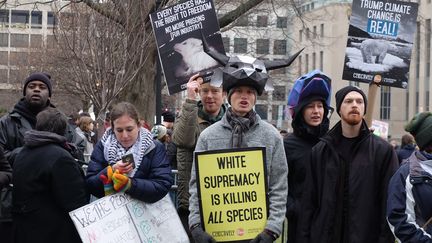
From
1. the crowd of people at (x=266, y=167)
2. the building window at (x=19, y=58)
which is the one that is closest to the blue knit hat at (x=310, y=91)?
the crowd of people at (x=266, y=167)

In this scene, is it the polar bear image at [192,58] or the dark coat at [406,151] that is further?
the dark coat at [406,151]

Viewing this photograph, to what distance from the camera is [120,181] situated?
5426 millimetres

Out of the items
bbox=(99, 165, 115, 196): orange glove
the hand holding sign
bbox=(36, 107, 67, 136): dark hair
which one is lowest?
bbox=(99, 165, 115, 196): orange glove

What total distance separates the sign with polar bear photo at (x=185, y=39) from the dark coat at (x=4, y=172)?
1795mm

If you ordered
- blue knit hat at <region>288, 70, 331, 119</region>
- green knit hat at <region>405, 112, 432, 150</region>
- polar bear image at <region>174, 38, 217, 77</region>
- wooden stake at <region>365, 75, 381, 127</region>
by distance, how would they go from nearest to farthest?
green knit hat at <region>405, 112, 432, 150</region>, blue knit hat at <region>288, 70, 331, 119</region>, wooden stake at <region>365, 75, 381, 127</region>, polar bear image at <region>174, 38, 217, 77</region>

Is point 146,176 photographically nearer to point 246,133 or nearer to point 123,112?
point 123,112

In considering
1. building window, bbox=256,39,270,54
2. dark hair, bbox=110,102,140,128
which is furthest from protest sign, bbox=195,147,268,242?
building window, bbox=256,39,270,54

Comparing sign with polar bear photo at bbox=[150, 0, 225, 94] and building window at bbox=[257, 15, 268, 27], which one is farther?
building window at bbox=[257, 15, 268, 27]

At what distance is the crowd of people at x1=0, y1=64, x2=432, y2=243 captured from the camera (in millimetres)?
5332

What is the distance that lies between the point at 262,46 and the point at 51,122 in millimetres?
23973

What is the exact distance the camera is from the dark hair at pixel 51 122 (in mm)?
5695

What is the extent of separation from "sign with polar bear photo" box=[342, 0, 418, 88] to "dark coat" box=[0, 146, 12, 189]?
3825 millimetres

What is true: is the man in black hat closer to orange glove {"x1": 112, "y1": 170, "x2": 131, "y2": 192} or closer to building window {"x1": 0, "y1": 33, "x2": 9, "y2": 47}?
orange glove {"x1": 112, "y1": 170, "x2": 131, "y2": 192}

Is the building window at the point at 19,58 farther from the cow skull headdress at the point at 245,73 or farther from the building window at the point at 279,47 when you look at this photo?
the cow skull headdress at the point at 245,73
